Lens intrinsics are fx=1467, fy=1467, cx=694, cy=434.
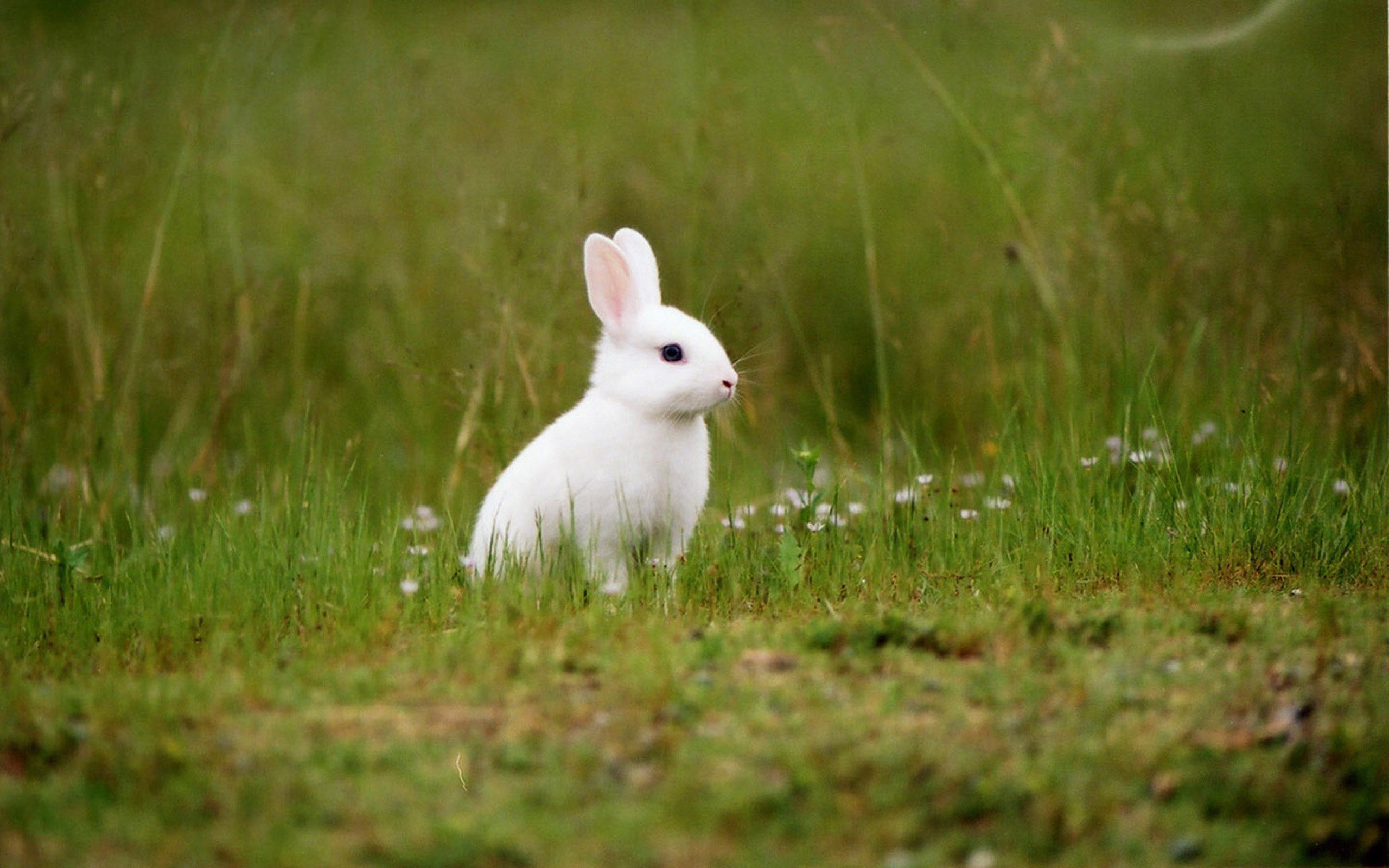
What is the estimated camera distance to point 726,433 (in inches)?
249

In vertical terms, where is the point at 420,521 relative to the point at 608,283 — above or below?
below

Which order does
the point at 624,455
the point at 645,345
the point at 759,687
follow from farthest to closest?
the point at 645,345
the point at 624,455
the point at 759,687

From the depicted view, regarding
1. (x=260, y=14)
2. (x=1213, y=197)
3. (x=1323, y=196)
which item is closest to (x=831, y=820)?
(x=1323, y=196)

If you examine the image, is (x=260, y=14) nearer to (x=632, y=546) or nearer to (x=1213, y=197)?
(x=632, y=546)

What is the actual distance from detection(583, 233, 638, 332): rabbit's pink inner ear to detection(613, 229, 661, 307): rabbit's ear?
2.5 inches

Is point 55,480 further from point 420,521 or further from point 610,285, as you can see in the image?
point 610,285

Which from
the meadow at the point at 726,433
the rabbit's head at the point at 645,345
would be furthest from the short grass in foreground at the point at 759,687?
the rabbit's head at the point at 645,345

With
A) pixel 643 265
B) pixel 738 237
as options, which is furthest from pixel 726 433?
pixel 643 265

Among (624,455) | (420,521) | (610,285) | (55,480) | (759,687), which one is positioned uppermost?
(610,285)

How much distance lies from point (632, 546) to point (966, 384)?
3.06 metres

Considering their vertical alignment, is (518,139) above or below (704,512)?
above

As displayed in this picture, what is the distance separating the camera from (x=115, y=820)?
276cm

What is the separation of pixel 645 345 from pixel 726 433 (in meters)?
1.45

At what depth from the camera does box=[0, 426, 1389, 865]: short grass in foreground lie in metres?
2.79
